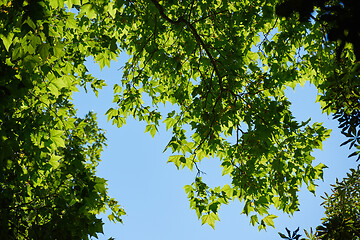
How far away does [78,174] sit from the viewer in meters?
3.75

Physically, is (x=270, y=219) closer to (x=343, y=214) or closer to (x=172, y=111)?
(x=343, y=214)

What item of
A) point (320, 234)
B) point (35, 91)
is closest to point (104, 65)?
point (35, 91)

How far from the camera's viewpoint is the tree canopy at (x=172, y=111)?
3.41 metres

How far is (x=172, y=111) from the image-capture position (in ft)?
19.4

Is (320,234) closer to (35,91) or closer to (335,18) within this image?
(335,18)

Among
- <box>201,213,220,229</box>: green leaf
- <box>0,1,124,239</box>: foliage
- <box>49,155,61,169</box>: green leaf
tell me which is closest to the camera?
<box>0,1,124,239</box>: foliage

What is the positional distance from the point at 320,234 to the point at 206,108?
2.97 m

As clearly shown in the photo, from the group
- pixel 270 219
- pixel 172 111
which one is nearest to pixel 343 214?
pixel 270 219

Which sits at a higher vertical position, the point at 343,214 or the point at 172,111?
the point at 172,111

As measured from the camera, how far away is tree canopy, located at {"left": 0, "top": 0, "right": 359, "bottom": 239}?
3.41 metres

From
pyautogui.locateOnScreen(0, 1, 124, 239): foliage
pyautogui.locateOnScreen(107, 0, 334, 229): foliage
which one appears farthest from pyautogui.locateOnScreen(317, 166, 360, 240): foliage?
pyautogui.locateOnScreen(0, 1, 124, 239): foliage

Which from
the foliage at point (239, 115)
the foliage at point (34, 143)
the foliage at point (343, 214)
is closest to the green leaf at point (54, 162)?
the foliage at point (34, 143)

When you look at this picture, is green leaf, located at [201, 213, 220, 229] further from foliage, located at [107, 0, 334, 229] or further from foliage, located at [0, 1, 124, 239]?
foliage, located at [0, 1, 124, 239]

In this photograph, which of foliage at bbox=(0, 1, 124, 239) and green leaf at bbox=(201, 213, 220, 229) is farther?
green leaf at bbox=(201, 213, 220, 229)
